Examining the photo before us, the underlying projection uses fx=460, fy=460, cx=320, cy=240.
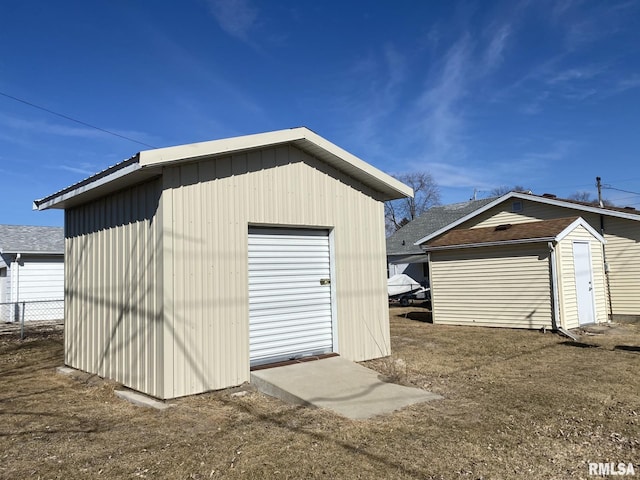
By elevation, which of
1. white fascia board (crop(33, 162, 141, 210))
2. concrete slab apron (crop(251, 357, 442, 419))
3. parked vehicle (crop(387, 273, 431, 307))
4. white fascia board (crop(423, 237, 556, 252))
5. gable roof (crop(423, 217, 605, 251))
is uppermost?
white fascia board (crop(33, 162, 141, 210))

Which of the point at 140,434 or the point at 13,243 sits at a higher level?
the point at 13,243

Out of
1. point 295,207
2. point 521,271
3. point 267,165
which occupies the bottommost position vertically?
point 521,271

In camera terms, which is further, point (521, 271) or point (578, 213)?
point (578, 213)

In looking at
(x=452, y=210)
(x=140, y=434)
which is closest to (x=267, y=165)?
(x=140, y=434)

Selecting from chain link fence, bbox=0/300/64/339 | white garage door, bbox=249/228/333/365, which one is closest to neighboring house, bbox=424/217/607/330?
white garage door, bbox=249/228/333/365

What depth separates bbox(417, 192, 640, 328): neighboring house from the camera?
46.5ft

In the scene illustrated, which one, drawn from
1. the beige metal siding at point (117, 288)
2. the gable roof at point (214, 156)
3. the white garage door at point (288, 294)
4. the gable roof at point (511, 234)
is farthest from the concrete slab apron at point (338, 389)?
the gable roof at point (511, 234)

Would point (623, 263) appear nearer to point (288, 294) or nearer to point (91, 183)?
point (288, 294)

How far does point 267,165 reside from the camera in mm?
7309

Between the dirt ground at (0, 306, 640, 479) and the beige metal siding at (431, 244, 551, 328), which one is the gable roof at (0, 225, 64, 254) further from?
the beige metal siding at (431, 244, 551, 328)

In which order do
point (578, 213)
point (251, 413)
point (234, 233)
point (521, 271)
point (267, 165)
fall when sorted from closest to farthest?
point (251, 413), point (234, 233), point (267, 165), point (521, 271), point (578, 213)

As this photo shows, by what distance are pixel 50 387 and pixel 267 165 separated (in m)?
4.93

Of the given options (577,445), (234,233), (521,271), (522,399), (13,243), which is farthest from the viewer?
(13,243)

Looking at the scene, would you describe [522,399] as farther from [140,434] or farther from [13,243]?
[13,243]
